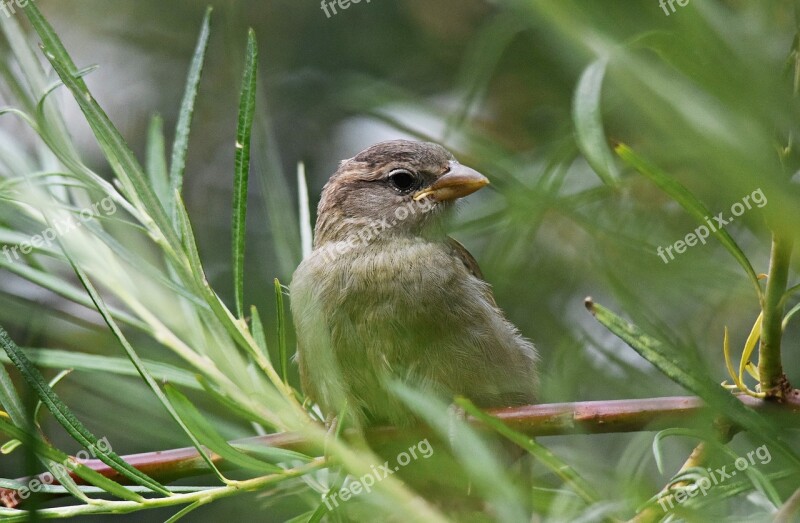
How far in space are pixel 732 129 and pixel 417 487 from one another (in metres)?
2.18

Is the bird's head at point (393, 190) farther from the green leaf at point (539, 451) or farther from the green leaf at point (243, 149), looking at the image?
the green leaf at point (539, 451)

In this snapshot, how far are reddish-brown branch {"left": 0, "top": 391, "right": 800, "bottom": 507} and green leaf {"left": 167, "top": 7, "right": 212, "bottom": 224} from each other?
1.95 ft

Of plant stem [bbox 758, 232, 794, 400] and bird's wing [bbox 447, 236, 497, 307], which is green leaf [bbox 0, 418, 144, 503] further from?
bird's wing [bbox 447, 236, 497, 307]

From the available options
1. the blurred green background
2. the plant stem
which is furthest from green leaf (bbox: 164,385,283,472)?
the plant stem

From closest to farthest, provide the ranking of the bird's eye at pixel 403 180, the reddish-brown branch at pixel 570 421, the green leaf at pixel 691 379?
the green leaf at pixel 691 379, the reddish-brown branch at pixel 570 421, the bird's eye at pixel 403 180

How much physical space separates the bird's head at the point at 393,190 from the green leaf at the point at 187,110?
1.64 metres

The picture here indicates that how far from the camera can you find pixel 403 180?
4.05 m

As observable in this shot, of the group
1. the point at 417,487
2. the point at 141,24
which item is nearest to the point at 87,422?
the point at 417,487

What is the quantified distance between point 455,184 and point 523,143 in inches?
28.5

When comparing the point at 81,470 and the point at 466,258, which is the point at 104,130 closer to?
the point at 81,470

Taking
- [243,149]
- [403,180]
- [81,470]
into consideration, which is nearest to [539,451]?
[81,470]

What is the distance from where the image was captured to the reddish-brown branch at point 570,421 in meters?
1.91

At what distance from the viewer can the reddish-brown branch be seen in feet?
6.27

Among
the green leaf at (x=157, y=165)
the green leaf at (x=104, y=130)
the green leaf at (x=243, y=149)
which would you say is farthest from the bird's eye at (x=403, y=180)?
the green leaf at (x=104, y=130)
